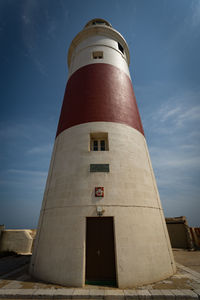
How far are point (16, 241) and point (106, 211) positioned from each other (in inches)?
597

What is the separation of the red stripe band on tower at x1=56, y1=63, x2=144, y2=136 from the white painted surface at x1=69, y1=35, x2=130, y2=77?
0.59 metres

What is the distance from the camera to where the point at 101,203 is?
686 centimetres

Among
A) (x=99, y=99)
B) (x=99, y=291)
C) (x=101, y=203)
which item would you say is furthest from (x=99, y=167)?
(x=99, y=291)

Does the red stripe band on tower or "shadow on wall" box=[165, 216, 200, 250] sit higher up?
the red stripe band on tower

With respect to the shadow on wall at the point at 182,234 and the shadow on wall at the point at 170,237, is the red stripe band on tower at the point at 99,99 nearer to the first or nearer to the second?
the shadow on wall at the point at 182,234

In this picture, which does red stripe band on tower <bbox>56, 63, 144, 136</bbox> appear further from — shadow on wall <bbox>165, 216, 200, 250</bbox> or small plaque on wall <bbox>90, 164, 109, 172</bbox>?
shadow on wall <bbox>165, 216, 200, 250</bbox>

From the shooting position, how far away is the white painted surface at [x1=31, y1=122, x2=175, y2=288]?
6.11m

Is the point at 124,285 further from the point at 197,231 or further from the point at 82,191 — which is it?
the point at 197,231

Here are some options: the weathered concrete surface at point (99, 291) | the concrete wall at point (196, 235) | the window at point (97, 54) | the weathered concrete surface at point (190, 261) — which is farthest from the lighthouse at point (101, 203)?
the concrete wall at point (196, 235)

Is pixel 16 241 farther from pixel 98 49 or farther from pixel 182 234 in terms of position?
pixel 98 49

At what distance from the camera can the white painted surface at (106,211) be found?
6.11 metres

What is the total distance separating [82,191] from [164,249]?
14.9 ft

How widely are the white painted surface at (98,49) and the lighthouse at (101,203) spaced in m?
1.98

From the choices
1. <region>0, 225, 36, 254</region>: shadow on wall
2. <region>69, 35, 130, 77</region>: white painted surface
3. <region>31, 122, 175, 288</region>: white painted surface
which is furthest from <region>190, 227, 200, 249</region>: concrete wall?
<region>0, 225, 36, 254</region>: shadow on wall
